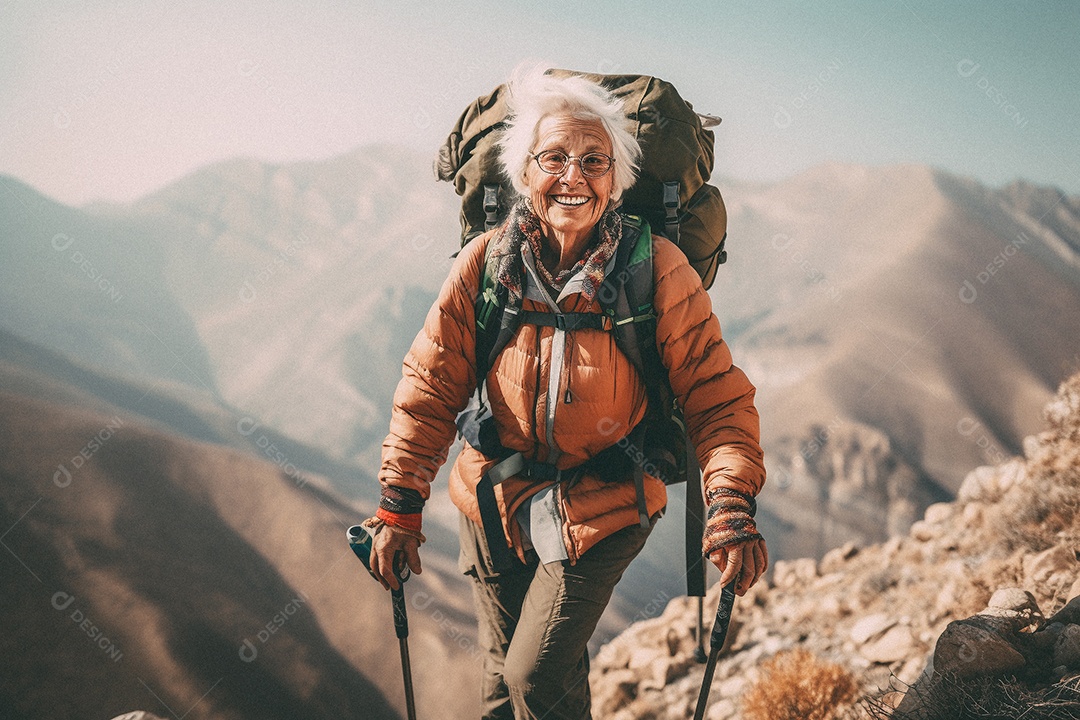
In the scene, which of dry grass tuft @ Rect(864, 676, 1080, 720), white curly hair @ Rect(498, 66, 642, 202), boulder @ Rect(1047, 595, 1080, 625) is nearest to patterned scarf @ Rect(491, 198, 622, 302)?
white curly hair @ Rect(498, 66, 642, 202)

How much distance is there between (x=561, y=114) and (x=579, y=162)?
0.66 ft

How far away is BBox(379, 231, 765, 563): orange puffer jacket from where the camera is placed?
1936 millimetres

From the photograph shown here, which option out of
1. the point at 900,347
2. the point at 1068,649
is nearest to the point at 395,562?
the point at 1068,649

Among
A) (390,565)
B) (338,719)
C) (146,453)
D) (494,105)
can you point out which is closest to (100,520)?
(146,453)

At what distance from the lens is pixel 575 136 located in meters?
2.04

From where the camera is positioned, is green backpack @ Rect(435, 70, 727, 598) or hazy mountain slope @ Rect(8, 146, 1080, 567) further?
hazy mountain slope @ Rect(8, 146, 1080, 567)

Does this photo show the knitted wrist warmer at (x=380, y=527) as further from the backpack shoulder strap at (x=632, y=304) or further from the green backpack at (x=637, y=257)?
the backpack shoulder strap at (x=632, y=304)

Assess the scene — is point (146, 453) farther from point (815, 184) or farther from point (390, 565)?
point (815, 184)

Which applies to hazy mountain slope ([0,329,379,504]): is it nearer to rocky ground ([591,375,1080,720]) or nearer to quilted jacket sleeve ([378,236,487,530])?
rocky ground ([591,375,1080,720])

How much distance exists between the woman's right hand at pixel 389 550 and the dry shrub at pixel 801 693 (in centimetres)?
227

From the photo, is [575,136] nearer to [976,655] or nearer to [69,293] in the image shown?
[976,655]

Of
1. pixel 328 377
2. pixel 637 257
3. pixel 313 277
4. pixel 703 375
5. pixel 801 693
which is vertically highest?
pixel 637 257

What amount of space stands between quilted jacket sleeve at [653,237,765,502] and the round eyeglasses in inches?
15.1

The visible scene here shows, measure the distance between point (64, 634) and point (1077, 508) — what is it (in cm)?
616
